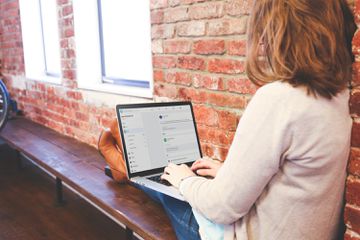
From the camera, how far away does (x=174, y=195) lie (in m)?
1.35

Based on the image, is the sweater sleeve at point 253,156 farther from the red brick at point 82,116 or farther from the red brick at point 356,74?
the red brick at point 82,116

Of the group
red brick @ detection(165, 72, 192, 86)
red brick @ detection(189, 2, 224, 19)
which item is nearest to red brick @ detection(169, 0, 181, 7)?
red brick @ detection(189, 2, 224, 19)

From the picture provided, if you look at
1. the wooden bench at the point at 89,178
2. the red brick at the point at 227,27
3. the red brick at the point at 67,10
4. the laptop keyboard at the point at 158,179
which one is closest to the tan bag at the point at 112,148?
the wooden bench at the point at 89,178

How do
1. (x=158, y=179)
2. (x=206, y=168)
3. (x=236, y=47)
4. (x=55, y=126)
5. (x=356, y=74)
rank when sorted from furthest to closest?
(x=55, y=126) < (x=236, y=47) < (x=158, y=179) < (x=206, y=168) < (x=356, y=74)

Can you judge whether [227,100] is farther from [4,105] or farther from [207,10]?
[4,105]

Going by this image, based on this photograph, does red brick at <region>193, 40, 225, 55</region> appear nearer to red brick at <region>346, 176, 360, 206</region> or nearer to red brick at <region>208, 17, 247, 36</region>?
red brick at <region>208, 17, 247, 36</region>

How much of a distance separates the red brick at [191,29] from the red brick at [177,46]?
40 mm

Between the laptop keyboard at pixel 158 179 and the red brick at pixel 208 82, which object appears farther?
the red brick at pixel 208 82

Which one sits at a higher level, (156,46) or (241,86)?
(156,46)

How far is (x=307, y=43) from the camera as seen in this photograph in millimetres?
957

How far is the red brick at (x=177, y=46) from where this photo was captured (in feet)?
6.44

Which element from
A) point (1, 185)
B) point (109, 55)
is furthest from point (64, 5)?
point (1, 185)

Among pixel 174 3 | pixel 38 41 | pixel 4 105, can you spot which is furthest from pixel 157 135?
pixel 38 41

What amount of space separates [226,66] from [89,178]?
96 cm
